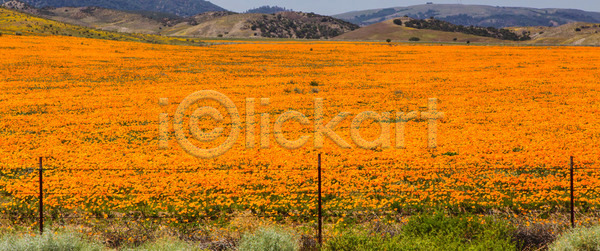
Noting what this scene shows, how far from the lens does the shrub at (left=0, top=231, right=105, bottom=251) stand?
10.2 metres

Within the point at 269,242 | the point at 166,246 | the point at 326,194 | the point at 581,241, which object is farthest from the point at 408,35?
the point at 166,246

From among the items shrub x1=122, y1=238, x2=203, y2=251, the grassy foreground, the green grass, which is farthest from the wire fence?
shrub x1=122, y1=238, x2=203, y2=251

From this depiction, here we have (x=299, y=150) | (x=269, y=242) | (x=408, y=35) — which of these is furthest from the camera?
(x=408, y=35)

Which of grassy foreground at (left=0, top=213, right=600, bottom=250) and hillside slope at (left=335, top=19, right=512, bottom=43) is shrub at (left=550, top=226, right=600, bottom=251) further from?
hillside slope at (left=335, top=19, right=512, bottom=43)

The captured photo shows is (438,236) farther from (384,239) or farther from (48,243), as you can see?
(48,243)

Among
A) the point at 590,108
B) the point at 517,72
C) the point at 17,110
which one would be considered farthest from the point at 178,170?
the point at 517,72

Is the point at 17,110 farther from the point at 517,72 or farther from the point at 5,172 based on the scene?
the point at 517,72

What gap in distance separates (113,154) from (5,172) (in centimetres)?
409

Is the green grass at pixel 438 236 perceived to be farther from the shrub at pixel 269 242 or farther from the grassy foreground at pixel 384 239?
the shrub at pixel 269 242

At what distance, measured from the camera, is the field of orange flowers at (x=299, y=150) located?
15102mm

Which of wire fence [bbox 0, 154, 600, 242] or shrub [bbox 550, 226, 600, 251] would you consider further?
wire fence [bbox 0, 154, 600, 242]

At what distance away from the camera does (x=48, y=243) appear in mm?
10570

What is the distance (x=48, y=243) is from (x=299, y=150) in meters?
12.3

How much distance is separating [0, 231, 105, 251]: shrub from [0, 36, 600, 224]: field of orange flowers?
336 centimetres
